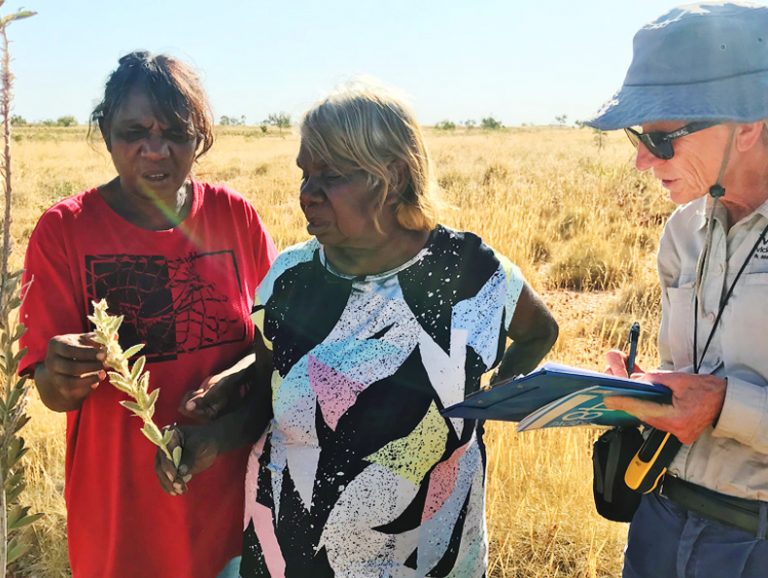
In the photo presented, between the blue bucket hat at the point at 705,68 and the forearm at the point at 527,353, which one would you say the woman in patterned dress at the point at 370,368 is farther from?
the blue bucket hat at the point at 705,68

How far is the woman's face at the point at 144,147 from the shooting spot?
197 cm

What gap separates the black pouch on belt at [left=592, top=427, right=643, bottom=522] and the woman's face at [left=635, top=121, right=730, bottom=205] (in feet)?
2.18

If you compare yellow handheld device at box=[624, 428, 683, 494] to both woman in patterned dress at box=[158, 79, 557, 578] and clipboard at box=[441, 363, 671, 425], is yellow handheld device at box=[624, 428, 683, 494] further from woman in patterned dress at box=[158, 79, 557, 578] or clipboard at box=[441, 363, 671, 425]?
woman in patterned dress at box=[158, 79, 557, 578]

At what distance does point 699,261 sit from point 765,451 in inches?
18.4

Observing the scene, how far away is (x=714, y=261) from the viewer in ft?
5.50

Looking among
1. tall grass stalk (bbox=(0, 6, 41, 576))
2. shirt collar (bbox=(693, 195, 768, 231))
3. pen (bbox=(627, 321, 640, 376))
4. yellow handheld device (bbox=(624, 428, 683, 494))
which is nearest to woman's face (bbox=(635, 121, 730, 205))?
shirt collar (bbox=(693, 195, 768, 231))

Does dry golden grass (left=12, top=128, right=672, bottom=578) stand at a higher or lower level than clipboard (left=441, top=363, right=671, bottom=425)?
lower

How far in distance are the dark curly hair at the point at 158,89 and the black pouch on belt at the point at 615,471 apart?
1497mm

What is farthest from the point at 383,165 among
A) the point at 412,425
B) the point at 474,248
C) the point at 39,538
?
the point at 39,538

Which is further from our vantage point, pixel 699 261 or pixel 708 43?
pixel 699 261

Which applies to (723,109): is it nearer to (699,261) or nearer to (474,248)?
(699,261)

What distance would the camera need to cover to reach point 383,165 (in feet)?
6.00

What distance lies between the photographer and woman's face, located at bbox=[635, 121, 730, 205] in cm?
155

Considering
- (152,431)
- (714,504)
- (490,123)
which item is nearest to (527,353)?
(714,504)
